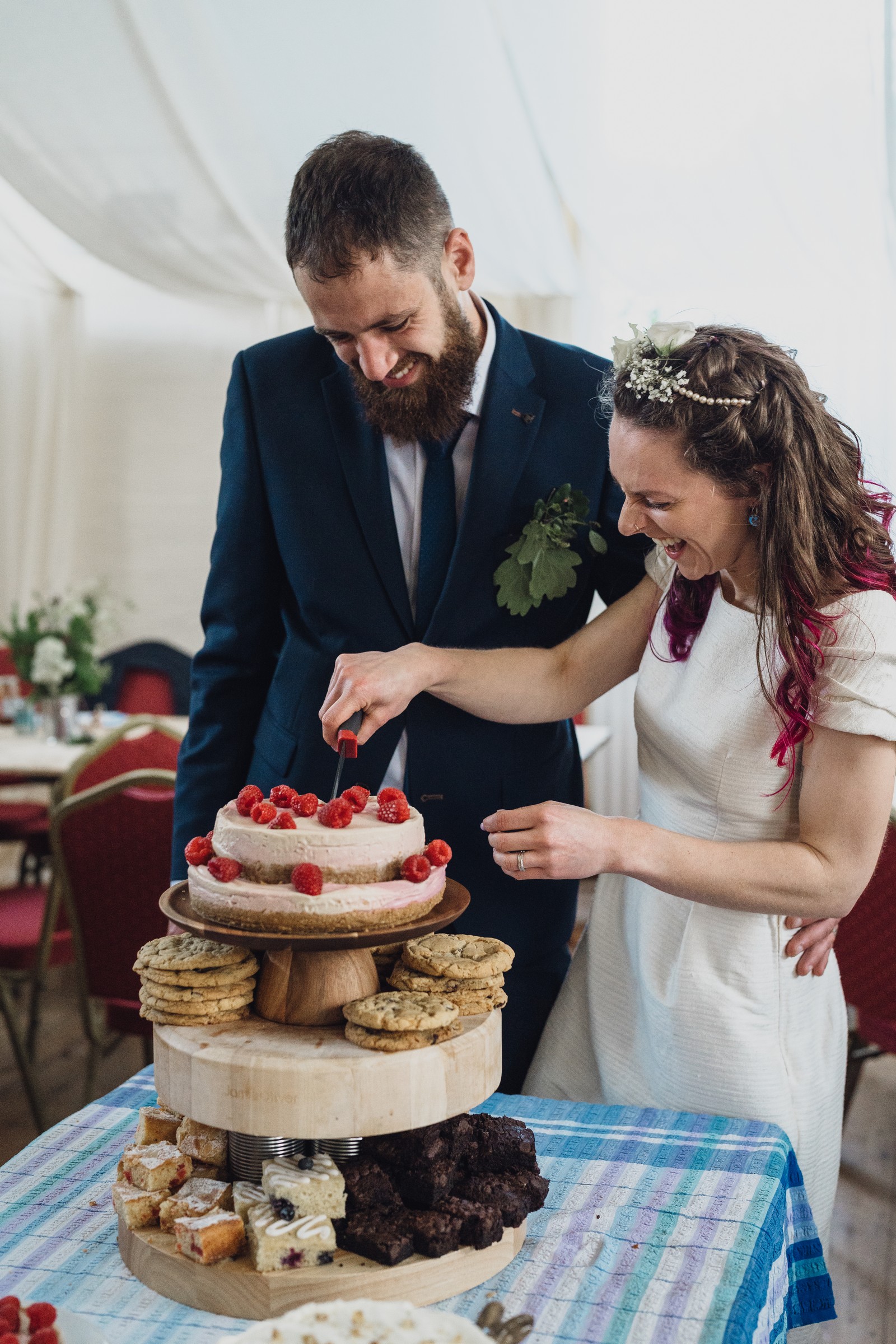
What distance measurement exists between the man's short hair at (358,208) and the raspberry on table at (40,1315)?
1.26 meters

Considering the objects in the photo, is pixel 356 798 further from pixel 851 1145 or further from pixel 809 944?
pixel 851 1145

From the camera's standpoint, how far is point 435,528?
76.5 inches

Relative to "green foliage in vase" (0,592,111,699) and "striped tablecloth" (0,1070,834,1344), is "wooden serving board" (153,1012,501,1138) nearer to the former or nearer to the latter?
"striped tablecloth" (0,1070,834,1344)

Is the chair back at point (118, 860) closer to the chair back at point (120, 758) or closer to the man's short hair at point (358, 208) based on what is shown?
the chair back at point (120, 758)

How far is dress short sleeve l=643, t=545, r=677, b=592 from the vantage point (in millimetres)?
1854

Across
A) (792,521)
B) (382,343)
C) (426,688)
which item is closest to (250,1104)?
(426,688)

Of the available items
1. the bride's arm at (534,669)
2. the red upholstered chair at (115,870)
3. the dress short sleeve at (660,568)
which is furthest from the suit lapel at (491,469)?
the red upholstered chair at (115,870)

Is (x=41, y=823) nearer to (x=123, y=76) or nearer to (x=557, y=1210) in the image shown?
(x=123, y=76)

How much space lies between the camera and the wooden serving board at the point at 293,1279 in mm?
1170

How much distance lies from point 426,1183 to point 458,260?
129 cm

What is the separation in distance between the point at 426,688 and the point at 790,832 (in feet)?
1.80

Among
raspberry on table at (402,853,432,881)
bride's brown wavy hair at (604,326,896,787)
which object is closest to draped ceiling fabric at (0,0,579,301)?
bride's brown wavy hair at (604,326,896,787)

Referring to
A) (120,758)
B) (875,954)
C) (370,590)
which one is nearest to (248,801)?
(370,590)

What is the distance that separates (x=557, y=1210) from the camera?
1.37 metres
